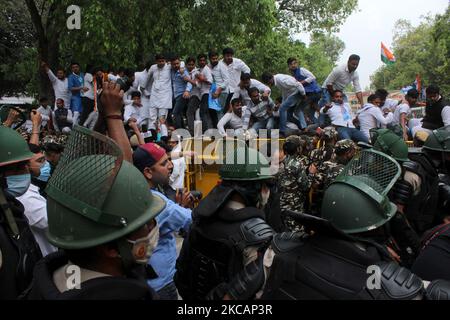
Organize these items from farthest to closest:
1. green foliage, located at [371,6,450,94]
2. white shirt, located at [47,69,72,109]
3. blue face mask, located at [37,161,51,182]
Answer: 1. green foliage, located at [371,6,450,94]
2. white shirt, located at [47,69,72,109]
3. blue face mask, located at [37,161,51,182]

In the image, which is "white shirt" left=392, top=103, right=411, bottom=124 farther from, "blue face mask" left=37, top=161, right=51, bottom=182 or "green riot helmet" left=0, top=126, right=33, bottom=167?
"green riot helmet" left=0, top=126, right=33, bottom=167

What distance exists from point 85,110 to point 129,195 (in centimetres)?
968

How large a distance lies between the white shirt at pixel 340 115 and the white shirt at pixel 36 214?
6199mm

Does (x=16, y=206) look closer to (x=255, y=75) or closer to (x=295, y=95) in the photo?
(x=295, y=95)

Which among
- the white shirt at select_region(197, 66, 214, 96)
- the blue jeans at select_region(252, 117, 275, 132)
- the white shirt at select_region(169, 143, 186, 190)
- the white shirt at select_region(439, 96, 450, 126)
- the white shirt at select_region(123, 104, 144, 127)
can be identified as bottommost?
the white shirt at select_region(169, 143, 186, 190)

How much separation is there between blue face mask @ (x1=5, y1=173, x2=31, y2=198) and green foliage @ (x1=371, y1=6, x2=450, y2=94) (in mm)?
26909

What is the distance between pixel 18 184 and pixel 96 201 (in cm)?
157

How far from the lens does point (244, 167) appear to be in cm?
298

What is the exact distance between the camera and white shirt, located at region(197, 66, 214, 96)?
29.9 ft

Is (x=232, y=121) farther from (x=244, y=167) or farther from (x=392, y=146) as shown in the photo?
(x=244, y=167)

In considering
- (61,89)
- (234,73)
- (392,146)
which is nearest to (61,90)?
(61,89)

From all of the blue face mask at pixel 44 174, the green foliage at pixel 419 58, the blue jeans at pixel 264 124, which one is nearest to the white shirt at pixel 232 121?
the blue jeans at pixel 264 124

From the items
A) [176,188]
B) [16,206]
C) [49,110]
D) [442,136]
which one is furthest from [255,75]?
[16,206]

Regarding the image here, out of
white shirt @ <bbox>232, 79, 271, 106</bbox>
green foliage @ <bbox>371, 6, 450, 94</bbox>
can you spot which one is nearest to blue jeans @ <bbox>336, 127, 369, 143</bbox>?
white shirt @ <bbox>232, 79, 271, 106</bbox>
